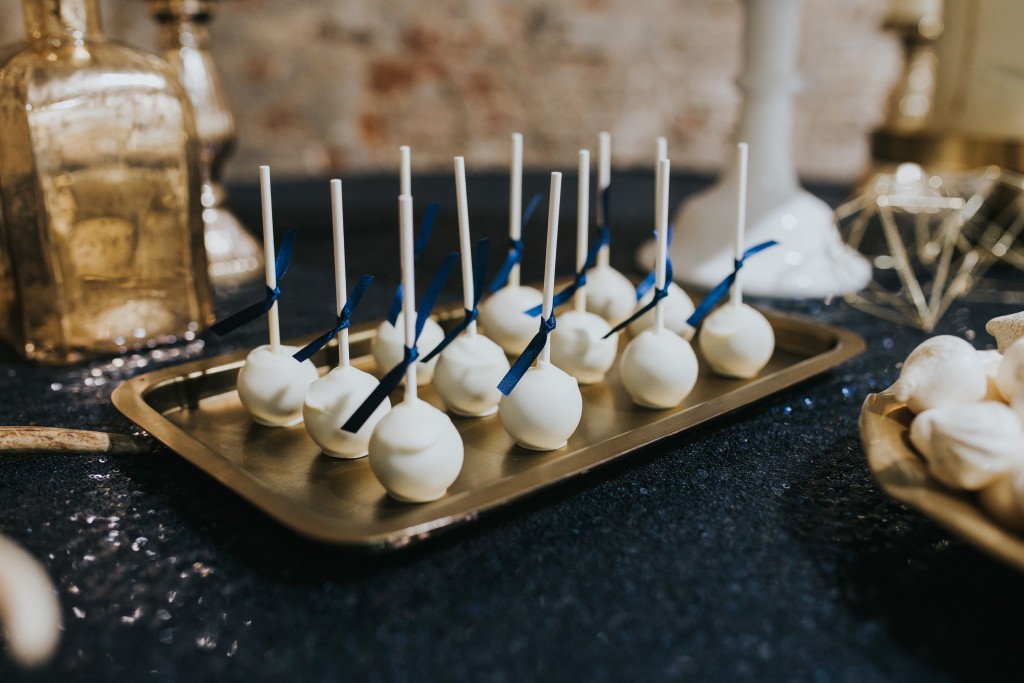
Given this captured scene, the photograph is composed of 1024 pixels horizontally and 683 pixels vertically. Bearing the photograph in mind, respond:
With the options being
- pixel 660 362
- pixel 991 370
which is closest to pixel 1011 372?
pixel 991 370

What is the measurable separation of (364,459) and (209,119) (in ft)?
1.61

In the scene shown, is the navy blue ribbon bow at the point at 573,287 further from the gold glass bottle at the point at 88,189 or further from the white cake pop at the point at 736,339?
the gold glass bottle at the point at 88,189

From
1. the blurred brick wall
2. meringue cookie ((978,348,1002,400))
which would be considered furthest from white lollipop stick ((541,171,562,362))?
the blurred brick wall

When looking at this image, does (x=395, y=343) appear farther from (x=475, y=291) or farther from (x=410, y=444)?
(x=410, y=444)

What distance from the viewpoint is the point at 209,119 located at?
0.83 meters

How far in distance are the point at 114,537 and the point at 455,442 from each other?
0.16m

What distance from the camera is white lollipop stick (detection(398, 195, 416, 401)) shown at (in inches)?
15.7

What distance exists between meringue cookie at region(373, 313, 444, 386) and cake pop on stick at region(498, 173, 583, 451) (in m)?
0.11

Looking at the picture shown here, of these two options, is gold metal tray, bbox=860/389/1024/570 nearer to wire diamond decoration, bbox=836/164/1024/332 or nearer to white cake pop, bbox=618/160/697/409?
white cake pop, bbox=618/160/697/409

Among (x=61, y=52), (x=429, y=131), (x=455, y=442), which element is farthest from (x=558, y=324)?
(x=429, y=131)

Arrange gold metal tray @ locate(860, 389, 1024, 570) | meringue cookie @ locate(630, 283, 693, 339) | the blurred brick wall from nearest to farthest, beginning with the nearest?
gold metal tray @ locate(860, 389, 1024, 570) < meringue cookie @ locate(630, 283, 693, 339) < the blurred brick wall

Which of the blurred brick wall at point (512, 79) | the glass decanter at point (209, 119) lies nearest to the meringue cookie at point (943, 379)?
the glass decanter at point (209, 119)

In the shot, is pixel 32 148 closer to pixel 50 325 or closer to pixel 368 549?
pixel 50 325

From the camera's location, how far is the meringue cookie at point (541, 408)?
46 cm
